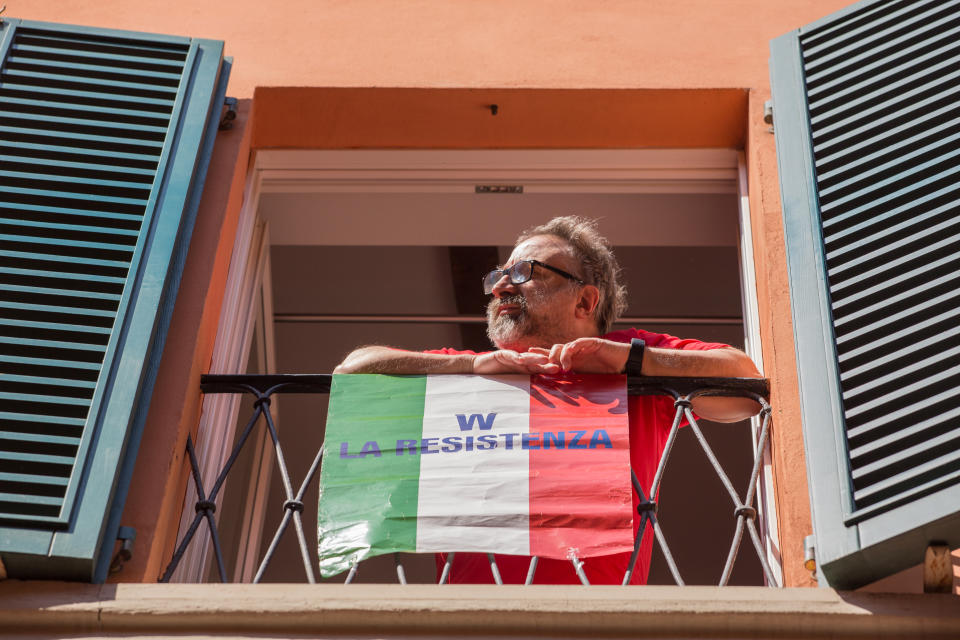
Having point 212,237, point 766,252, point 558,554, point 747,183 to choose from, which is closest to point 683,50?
point 747,183

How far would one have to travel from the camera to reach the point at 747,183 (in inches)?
202

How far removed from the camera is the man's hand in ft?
13.6

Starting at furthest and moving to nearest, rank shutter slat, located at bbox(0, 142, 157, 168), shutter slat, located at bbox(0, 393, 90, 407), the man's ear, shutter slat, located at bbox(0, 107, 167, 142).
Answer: the man's ear < shutter slat, located at bbox(0, 107, 167, 142) < shutter slat, located at bbox(0, 142, 157, 168) < shutter slat, located at bbox(0, 393, 90, 407)

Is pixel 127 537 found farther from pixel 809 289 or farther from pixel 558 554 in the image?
pixel 809 289

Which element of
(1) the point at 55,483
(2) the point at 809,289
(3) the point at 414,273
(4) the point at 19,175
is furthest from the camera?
(3) the point at 414,273

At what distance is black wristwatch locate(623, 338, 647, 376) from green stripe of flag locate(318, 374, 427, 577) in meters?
0.62

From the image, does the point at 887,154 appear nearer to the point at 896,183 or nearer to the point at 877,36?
the point at 896,183

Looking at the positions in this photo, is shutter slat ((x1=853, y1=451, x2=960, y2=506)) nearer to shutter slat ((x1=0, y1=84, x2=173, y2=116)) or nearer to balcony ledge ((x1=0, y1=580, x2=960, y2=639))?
balcony ledge ((x1=0, y1=580, x2=960, y2=639))

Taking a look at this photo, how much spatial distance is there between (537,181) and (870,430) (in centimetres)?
220

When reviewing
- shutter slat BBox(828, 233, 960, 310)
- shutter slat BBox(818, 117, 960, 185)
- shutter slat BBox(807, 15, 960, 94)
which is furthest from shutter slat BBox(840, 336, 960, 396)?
shutter slat BBox(807, 15, 960, 94)

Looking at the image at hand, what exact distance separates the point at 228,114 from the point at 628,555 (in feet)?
7.14

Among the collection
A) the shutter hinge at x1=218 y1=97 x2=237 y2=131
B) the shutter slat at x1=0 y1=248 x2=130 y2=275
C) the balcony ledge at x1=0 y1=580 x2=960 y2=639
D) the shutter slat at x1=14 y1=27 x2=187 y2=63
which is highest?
the shutter slat at x1=14 y1=27 x2=187 y2=63

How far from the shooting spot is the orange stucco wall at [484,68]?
17.0 ft

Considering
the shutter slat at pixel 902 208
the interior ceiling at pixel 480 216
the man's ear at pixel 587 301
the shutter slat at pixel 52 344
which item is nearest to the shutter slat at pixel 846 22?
the interior ceiling at pixel 480 216
